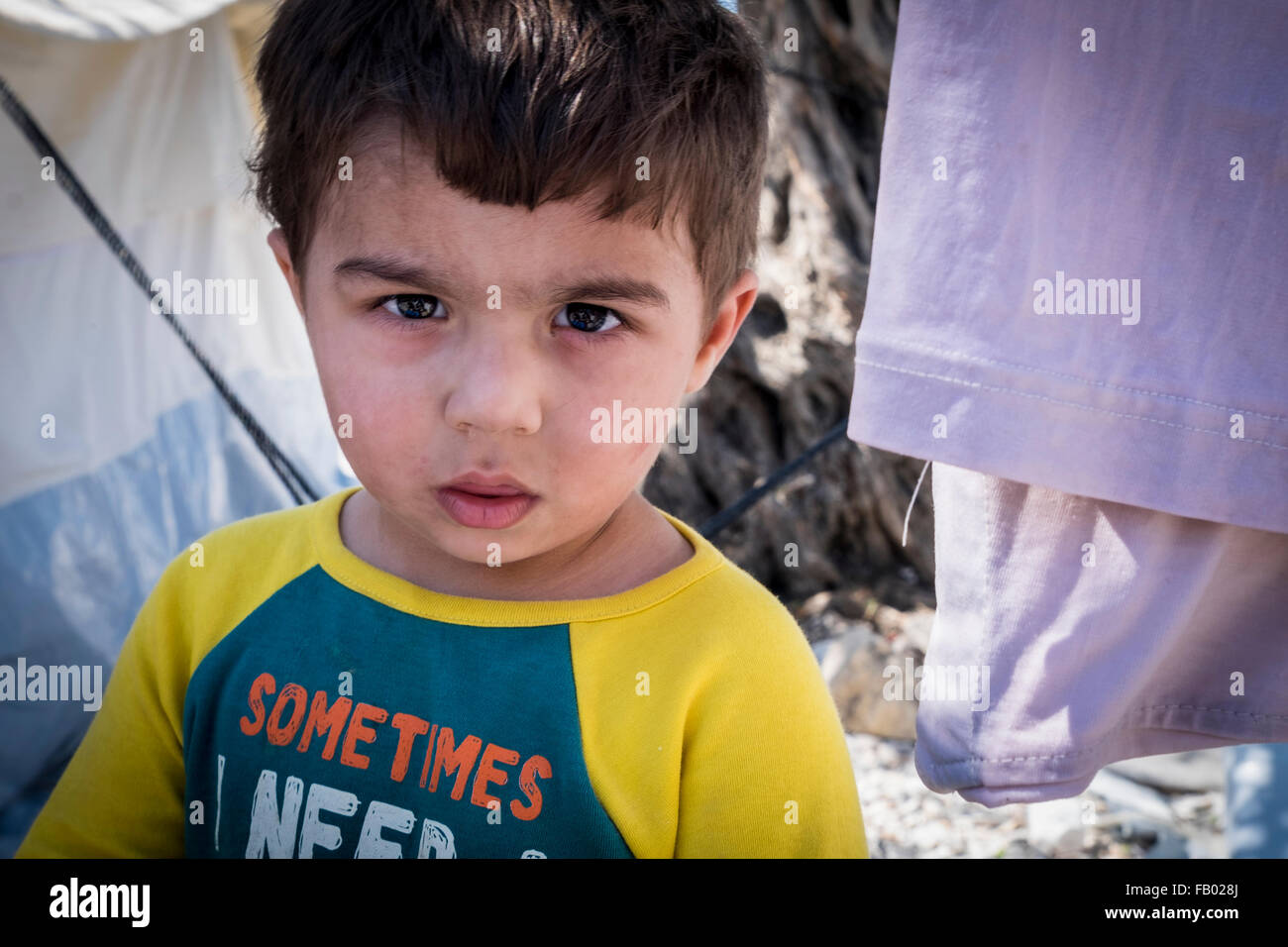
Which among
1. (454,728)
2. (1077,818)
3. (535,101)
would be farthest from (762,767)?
(1077,818)

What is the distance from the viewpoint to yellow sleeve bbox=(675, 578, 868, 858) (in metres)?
0.65

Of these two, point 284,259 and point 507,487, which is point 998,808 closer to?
point 507,487

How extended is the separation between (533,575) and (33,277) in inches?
44.7

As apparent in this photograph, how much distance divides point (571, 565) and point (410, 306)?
0.71ft

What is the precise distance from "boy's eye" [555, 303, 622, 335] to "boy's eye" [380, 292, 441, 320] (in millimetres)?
80

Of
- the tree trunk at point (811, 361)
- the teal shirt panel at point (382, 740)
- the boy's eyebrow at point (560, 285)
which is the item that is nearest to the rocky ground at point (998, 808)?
the tree trunk at point (811, 361)

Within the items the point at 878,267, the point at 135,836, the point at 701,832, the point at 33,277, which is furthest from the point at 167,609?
the point at 33,277

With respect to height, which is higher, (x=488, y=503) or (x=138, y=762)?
(x=488, y=503)

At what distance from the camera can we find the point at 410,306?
66cm

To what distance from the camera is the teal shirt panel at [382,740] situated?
0.67 metres

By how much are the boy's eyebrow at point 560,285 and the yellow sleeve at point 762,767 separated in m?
0.23

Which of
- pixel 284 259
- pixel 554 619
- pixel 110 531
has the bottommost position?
pixel 554 619

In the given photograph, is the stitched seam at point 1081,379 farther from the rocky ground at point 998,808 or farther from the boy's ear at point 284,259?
the rocky ground at point 998,808

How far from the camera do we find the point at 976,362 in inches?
27.2
